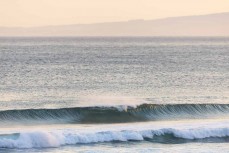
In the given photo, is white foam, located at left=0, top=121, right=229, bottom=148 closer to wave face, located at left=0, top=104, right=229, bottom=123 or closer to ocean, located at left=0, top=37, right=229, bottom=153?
ocean, located at left=0, top=37, right=229, bottom=153

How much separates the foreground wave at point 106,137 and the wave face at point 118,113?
19.2ft

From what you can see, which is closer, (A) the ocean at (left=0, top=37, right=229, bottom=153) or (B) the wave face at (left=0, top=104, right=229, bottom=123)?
(A) the ocean at (left=0, top=37, right=229, bottom=153)

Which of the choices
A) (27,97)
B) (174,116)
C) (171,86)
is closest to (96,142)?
(174,116)

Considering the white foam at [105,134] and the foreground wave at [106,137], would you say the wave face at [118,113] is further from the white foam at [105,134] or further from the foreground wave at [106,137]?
the foreground wave at [106,137]

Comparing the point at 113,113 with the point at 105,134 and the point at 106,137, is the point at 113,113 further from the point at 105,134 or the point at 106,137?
the point at 106,137

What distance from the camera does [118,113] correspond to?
42594 mm

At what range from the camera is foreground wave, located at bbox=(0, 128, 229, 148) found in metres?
32.2

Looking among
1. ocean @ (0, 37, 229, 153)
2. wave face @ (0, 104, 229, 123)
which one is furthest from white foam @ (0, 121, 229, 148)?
wave face @ (0, 104, 229, 123)

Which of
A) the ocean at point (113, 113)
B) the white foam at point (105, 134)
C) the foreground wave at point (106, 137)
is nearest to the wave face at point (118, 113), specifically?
the ocean at point (113, 113)

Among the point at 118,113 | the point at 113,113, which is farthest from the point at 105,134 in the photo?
the point at 118,113

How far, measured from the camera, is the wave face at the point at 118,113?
40.3m

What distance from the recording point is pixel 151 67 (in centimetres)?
8188

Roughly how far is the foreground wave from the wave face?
5.84 metres

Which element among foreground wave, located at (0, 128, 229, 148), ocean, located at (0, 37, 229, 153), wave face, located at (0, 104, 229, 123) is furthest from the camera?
wave face, located at (0, 104, 229, 123)
